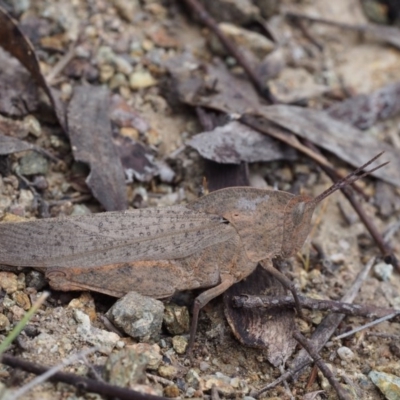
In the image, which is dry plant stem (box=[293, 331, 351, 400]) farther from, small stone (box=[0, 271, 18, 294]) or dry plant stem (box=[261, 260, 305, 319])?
small stone (box=[0, 271, 18, 294])

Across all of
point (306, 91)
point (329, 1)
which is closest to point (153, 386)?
point (306, 91)

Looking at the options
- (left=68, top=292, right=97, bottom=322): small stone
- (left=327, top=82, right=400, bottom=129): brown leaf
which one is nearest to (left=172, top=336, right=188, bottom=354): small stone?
(left=68, top=292, right=97, bottom=322): small stone

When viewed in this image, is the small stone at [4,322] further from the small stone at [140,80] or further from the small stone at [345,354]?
the small stone at [140,80]

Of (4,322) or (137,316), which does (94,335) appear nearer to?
(137,316)

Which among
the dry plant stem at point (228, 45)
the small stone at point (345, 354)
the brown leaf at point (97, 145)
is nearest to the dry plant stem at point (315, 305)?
the small stone at point (345, 354)

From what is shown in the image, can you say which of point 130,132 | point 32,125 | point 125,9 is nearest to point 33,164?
point 32,125
